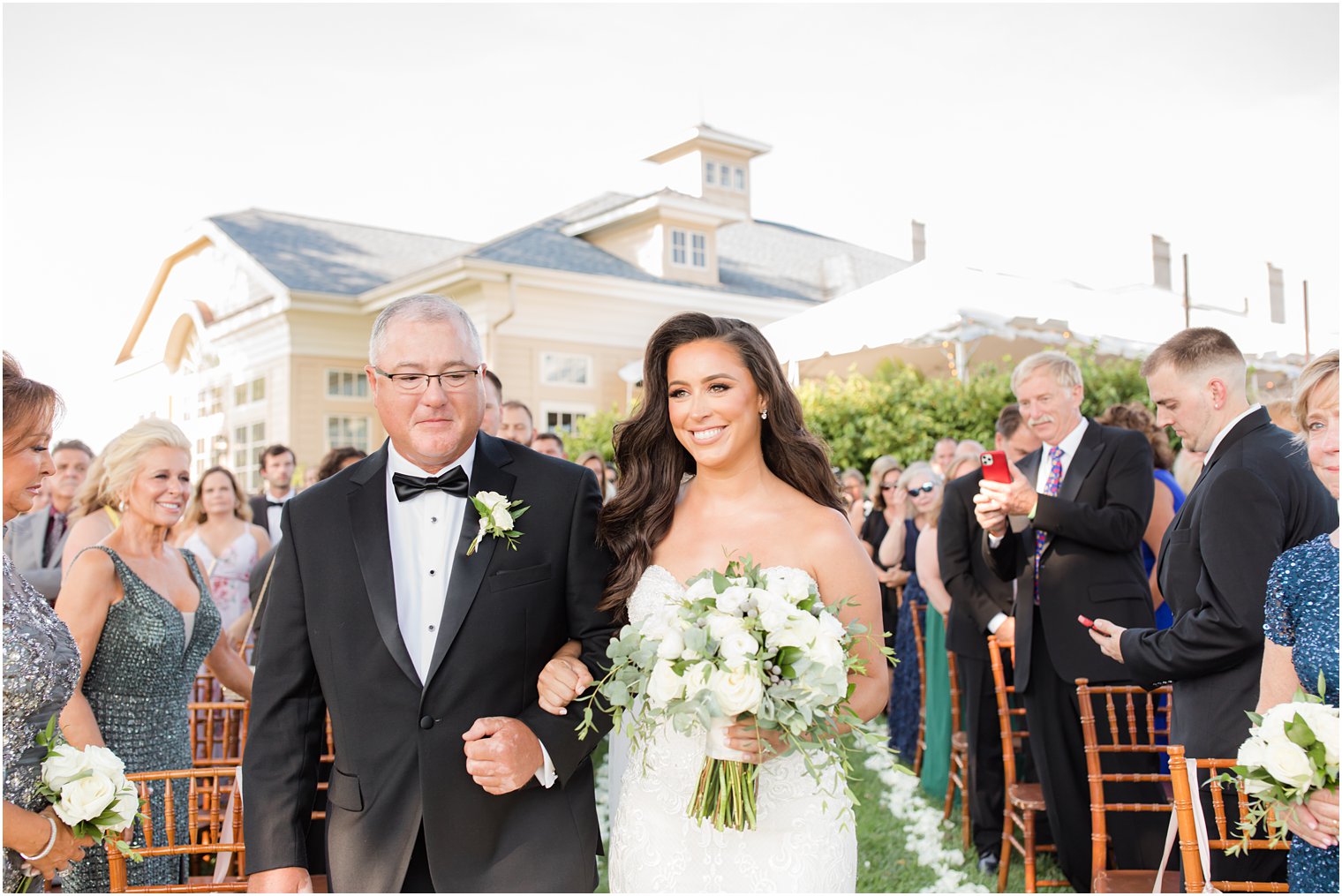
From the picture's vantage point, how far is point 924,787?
804 cm

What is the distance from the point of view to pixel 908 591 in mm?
8641

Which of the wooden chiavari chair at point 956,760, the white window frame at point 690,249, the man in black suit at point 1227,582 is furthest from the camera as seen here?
the white window frame at point 690,249

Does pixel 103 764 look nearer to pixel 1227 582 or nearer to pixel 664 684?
pixel 664 684

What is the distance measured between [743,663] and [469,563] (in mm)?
833

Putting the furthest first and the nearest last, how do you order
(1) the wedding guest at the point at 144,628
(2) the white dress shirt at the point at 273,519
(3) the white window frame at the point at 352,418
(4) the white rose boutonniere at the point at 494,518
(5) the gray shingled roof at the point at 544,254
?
(5) the gray shingled roof at the point at 544,254 → (3) the white window frame at the point at 352,418 → (2) the white dress shirt at the point at 273,519 → (1) the wedding guest at the point at 144,628 → (4) the white rose boutonniere at the point at 494,518

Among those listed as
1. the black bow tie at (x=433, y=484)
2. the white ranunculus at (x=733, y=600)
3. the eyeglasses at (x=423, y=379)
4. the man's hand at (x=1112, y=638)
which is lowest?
the man's hand at (x=1112, y=638)

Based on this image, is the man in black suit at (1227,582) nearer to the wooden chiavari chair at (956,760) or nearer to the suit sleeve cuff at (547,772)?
the suit sleeve cuff at (547,772)

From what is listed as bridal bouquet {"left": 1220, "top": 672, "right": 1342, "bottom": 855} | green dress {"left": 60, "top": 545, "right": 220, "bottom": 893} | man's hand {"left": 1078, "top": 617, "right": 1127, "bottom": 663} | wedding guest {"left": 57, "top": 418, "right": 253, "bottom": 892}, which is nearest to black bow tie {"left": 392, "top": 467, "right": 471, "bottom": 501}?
wedding guest {"left": 57, "top": 418, "right": 253, "bottom": 892}

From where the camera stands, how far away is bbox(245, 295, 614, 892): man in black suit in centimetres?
295

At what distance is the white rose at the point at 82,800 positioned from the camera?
2861mm

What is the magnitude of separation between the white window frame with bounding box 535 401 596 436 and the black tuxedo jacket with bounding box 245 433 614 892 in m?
16.9

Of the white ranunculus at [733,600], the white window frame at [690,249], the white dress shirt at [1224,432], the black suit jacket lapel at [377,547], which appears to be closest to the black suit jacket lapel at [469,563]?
the black suit jacket lapel at [377,547]

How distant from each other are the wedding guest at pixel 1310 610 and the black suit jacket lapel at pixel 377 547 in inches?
96.2

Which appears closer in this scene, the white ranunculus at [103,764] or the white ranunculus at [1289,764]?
the white ranunculus at [1289,764]
